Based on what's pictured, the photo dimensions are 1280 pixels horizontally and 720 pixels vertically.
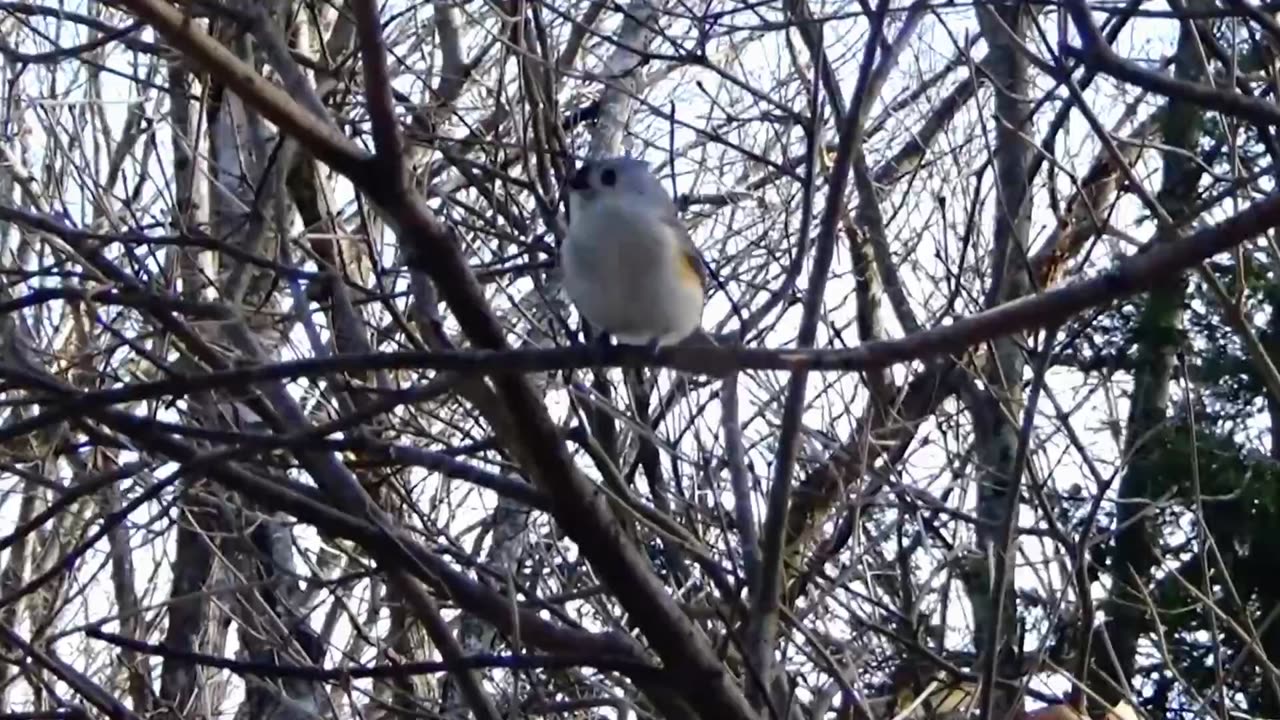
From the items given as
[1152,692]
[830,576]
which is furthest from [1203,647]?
[830,576]

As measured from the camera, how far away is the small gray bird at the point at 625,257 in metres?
3.80

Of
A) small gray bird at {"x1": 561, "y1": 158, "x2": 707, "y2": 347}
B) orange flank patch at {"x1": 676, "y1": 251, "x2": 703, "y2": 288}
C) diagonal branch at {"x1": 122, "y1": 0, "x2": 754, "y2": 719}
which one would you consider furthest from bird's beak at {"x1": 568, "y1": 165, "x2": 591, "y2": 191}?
diagonal branch at {"x1": 122, "y1": 0, "x2": 754, "y2": 719}

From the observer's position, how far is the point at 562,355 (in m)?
2.32

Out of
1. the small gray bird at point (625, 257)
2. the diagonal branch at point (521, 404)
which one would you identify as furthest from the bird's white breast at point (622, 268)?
the diagonal branch at point (521, 404)

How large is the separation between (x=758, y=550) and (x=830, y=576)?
1.82 meters

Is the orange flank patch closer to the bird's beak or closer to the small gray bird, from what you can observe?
the small gray bird

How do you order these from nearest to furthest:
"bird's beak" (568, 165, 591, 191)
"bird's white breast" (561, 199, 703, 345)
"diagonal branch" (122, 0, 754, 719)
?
1. "diagonal branch" (122, 0, 754, 719)
2. "bird's white breast" (561, 199, 703, 345)
3. "bird's beak" (568, 165, 591, 191)

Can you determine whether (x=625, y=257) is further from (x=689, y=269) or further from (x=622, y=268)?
(x=689, y=269)

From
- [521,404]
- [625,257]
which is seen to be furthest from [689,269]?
[521,404]

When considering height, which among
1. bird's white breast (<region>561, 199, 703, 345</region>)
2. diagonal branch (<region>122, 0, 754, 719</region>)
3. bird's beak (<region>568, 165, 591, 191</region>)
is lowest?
diagonal branch (<region>122, 0, 754, 719</region>)

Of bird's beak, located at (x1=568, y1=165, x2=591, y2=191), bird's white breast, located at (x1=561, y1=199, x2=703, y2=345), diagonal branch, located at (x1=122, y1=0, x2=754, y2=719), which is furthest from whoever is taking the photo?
bird's beak, located at (x1=568, y1=165, x2=591, y2=191)

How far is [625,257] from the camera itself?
3.80 metres

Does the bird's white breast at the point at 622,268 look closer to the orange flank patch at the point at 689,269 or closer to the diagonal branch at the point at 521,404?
the orange flank patch at the point at 689,269

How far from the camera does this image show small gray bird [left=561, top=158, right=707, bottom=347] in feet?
12.5
